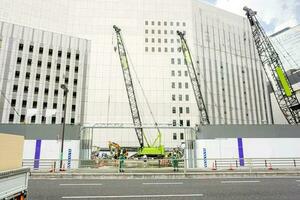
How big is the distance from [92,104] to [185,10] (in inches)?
1635

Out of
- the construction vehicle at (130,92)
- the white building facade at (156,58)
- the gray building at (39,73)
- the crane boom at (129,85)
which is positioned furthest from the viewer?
the white building facade at (156,58)

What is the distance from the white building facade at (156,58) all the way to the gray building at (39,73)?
134 inches

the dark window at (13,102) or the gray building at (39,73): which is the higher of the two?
the gray building at (39,73)

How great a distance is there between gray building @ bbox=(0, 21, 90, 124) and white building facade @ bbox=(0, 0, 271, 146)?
3.40m

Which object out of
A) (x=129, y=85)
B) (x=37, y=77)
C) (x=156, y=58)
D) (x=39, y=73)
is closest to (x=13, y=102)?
(x=37, y=77)

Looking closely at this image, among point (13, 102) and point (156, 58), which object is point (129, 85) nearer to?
point (156, 58)

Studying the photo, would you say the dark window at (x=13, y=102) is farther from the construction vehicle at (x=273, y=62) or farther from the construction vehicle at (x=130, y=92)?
the construction vehicle at (x=273, y=62)

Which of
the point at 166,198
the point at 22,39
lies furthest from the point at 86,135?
the point at 22,39

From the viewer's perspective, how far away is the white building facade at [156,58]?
62.6 metres

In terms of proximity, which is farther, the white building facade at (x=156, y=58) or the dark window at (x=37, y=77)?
the white building facade at (x=156, y=58)

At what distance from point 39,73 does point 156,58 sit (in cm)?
3266

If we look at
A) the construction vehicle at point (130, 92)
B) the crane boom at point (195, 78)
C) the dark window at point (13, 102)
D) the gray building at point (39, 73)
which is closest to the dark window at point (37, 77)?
the gray building at point (39, 73)

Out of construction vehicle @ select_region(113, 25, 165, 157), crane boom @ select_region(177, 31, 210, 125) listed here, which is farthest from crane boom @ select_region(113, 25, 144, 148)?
crane boom @ select_region(177, 31, 210, 125)

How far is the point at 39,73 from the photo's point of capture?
60.0 metres
